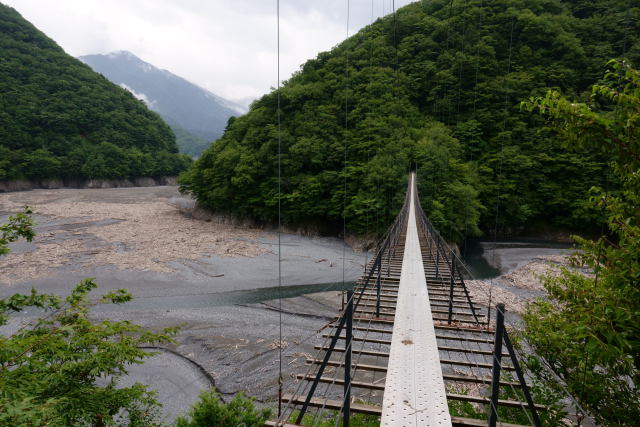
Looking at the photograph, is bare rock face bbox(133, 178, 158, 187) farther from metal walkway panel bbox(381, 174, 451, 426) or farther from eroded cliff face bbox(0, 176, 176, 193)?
metal walkway panel bbox(381, 174, 451, 426)

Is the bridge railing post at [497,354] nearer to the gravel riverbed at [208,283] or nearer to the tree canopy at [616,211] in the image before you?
the tree canopy at [616,211]

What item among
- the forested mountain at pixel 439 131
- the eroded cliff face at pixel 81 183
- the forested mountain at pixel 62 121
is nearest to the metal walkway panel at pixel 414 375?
the forested mountain at pixel 439 131

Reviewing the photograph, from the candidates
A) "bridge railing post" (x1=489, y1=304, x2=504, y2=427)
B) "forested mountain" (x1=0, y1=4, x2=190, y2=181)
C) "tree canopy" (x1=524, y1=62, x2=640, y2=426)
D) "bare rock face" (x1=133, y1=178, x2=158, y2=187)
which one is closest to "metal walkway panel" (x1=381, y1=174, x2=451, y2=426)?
"bridge railing post" (x1=489, y1=304, x2=504, y2=427)

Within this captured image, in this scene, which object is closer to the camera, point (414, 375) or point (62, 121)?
point (414, 375)

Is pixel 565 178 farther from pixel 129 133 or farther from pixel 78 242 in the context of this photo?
pixel 129 133

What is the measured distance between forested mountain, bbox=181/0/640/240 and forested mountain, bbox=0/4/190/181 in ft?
82.6

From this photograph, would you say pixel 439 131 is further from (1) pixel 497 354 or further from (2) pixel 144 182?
(2) pixel 144 182

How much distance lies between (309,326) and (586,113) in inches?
339

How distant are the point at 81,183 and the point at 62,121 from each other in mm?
11063

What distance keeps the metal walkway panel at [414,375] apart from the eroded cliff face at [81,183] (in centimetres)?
4850

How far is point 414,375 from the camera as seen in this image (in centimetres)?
200

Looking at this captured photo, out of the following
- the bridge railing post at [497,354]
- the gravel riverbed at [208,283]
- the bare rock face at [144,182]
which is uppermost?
the bare rock face at [144,182]

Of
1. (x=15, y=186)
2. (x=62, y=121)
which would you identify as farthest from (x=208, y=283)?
(x=62, y=121)

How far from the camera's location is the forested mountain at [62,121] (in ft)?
130
